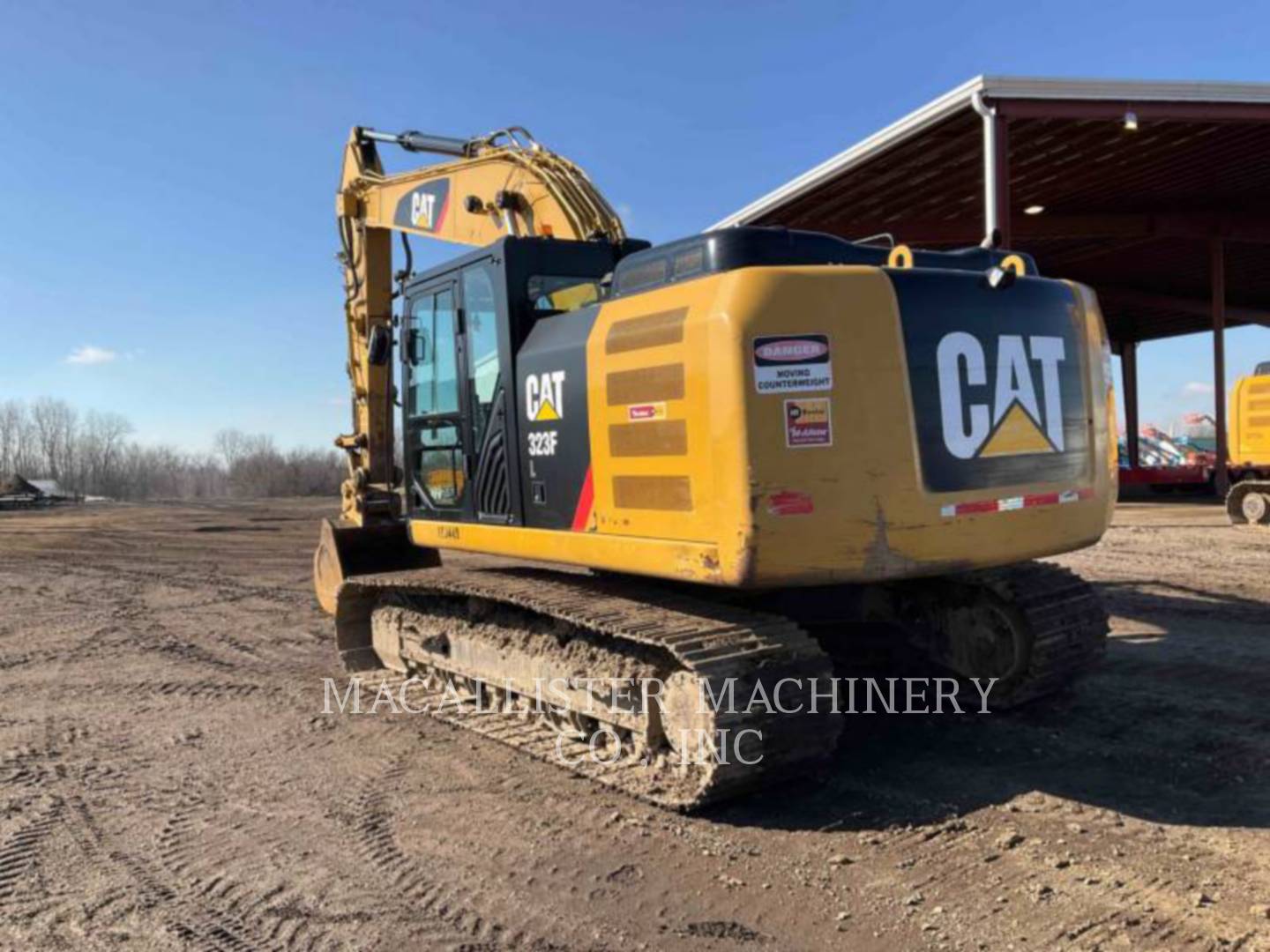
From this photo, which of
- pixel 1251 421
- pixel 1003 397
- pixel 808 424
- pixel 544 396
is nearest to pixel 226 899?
pixel 544 396

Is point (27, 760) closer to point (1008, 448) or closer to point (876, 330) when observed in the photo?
point (876, 330)

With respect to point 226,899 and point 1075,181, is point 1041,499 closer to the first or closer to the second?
point 226,899

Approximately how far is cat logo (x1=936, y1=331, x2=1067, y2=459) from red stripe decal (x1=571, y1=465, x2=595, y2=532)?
165 cm

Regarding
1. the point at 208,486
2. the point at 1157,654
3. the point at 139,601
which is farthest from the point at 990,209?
the point at 208,486

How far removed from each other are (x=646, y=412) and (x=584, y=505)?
2.27ft

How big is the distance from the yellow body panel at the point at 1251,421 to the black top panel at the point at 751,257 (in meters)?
15.2

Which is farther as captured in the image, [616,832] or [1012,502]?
[1012,502]

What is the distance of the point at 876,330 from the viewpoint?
395 centimetres

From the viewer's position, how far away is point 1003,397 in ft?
14.0

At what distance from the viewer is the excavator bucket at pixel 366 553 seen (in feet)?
24.5

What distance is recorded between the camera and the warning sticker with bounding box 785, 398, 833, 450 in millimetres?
3773

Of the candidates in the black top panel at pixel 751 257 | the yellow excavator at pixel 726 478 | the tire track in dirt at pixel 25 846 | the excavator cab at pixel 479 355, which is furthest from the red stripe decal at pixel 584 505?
the tire track in dirt at pixel 25 846

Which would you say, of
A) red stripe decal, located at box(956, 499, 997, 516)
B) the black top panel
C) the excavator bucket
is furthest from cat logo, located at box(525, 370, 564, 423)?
the excavator bucket

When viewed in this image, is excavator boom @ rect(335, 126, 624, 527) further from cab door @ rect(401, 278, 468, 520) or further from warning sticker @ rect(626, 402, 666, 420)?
warning sticker @ rect(626, 402, 666, 420)
